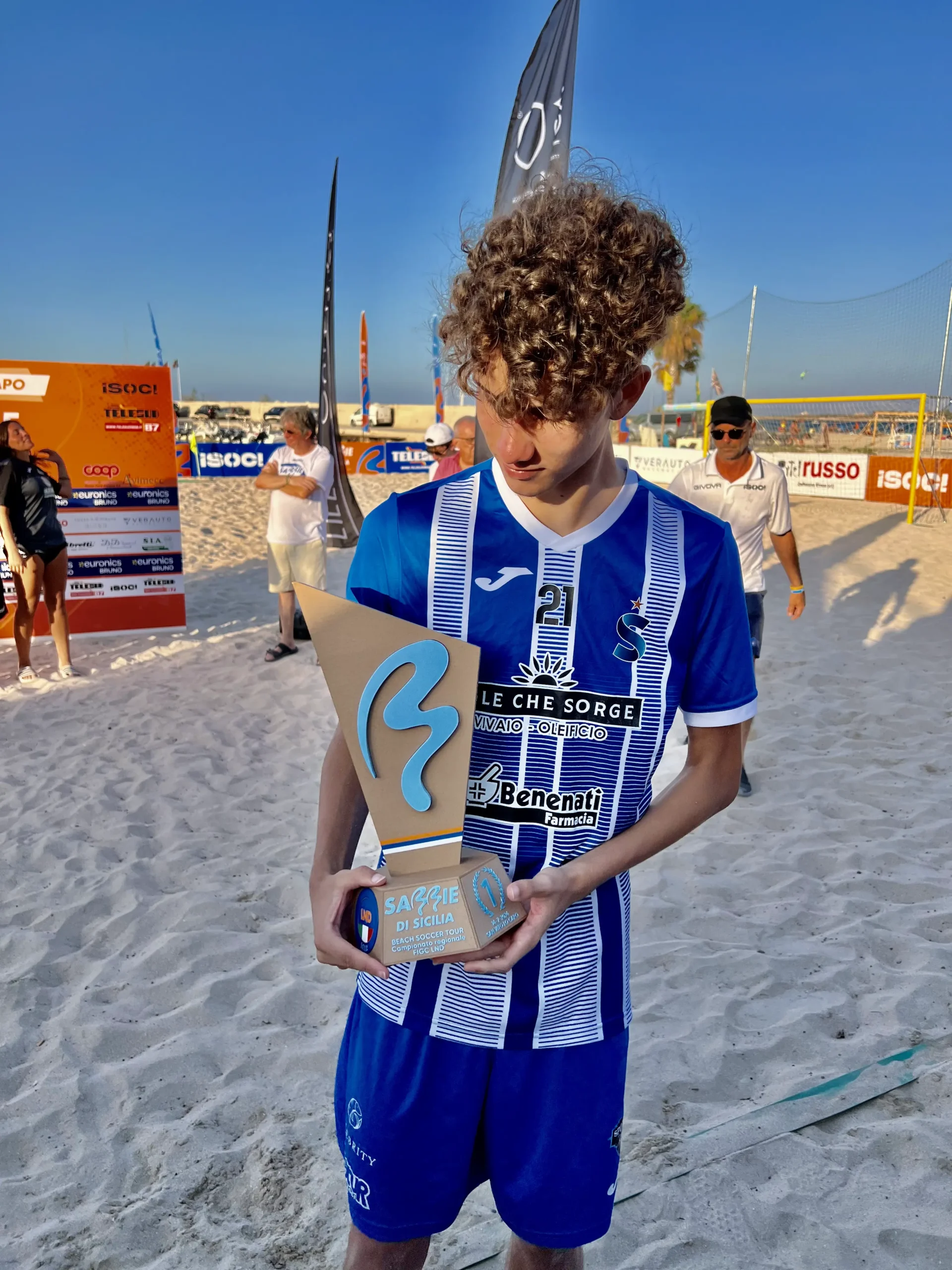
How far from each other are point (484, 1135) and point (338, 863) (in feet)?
1.42

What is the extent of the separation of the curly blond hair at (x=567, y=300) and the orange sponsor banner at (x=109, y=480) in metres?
6.33

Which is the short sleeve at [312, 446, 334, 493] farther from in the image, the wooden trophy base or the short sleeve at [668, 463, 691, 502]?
the wooden trophy base

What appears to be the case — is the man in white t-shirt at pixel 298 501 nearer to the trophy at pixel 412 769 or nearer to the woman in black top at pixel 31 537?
the woman in black top at pixel 31 537

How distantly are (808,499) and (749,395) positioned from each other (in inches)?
89.7

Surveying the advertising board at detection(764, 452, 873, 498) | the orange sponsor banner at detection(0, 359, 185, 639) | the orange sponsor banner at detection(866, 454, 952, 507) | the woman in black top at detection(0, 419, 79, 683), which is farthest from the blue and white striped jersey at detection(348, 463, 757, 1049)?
the advertising board at detection(764, 452, 873, 498)

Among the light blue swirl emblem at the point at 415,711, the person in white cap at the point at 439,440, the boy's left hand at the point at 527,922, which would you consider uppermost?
the person in white cap at the point at 439,440

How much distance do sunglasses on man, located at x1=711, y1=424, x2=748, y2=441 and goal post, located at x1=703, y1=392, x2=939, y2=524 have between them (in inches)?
354

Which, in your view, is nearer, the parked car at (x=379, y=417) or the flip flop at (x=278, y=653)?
the flip flop at (x=278, y=653)

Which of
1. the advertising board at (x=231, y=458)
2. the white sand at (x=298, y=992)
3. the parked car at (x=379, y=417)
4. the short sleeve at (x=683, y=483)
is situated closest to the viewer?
the white sand at (x=298, y=992)

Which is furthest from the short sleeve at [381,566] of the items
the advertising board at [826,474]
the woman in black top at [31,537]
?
the advertising board at [826,474]

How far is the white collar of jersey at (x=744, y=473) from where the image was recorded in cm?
443

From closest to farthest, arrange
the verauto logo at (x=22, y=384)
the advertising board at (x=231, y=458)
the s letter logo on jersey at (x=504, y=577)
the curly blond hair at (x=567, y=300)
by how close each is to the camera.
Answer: the curly blond hair at (x=567, y=300)
the s letter logo on jersey at (x=504, y=577)
the verauto logo at (x=22, y=384)
the advertising board at (x=231, y=458)

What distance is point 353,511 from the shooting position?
11.4m

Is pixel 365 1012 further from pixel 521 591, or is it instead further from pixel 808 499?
pixel 808 499
